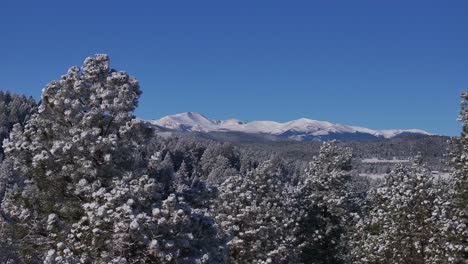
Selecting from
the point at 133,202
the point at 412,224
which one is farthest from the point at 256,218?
the point at 133,202

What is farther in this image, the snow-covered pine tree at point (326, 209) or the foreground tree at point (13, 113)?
the foreground tree at point (13, 113)

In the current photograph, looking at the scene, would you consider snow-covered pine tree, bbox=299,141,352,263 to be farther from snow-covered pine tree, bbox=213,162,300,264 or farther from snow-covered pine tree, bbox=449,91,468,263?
snow-covered pine tree, bbox=449,91,468,263

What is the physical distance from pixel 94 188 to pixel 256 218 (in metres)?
11.8

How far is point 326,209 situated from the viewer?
37375 millimetres

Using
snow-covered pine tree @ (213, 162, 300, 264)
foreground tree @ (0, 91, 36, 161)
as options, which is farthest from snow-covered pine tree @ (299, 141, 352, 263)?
foreground tree @ (0, 91, 36, 161)

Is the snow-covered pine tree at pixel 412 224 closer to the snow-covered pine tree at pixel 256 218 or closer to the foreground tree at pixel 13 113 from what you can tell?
the snow-covered pine tree at pixel 256 218

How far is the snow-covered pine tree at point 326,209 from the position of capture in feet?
119

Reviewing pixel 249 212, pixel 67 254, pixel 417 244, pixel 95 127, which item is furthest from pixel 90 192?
pixel 417 244

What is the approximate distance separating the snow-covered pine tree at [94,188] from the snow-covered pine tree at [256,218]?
8.25 m

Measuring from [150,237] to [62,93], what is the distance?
664cm

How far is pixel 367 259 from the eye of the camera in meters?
25.4

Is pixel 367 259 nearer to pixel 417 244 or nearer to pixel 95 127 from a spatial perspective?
pixel 417 244

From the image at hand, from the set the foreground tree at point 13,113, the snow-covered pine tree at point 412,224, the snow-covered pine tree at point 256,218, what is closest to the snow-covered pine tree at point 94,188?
the snow-covered pine tree at point 256,218

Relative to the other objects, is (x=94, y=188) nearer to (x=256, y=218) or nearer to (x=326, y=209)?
(x=256, y=218)
